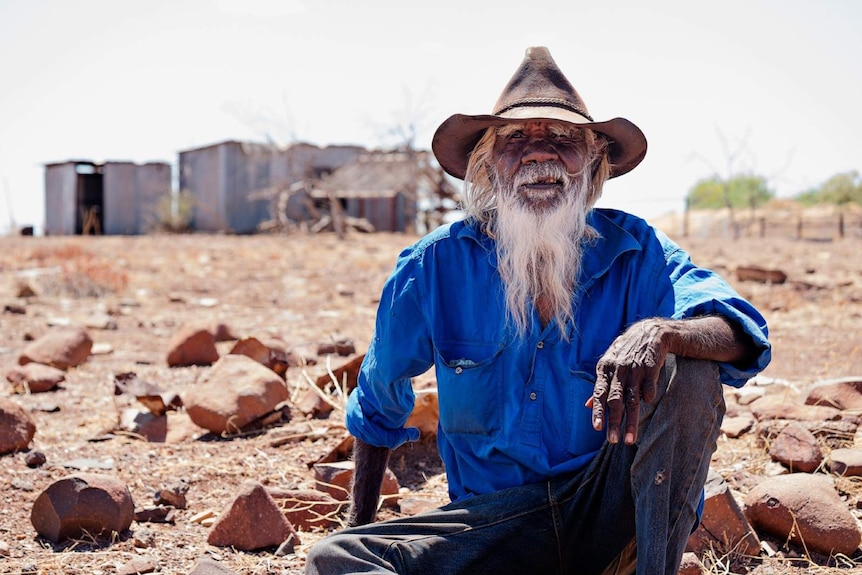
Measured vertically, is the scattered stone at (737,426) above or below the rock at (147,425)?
above

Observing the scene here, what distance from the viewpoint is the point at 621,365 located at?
1.89 metres

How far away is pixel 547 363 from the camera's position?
2.29 m

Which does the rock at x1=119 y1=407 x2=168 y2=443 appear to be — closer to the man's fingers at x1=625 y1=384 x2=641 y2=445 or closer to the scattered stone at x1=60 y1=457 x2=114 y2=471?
the scattered stone at x1=60 y1=457 x2=114 y2=471

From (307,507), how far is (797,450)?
1913 mm

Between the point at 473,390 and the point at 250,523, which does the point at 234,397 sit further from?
the point at 473,390

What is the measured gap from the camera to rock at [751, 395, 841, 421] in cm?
375

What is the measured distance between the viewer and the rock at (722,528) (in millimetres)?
2846

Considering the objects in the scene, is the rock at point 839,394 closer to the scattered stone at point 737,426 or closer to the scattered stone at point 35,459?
the scattered stone at point 737,426

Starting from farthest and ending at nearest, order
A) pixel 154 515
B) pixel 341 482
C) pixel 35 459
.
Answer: pixel 35 459, pixel 341 482, pixel 154 515

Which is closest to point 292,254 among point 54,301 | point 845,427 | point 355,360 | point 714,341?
point 54,301

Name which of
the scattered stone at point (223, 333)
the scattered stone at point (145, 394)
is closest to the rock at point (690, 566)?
the scattered stone at point (145, 394)

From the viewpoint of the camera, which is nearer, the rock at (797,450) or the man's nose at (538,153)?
the man's nose at (538,153)

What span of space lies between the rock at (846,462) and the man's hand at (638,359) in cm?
159

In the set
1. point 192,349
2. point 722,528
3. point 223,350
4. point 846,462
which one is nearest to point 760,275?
point 223,350
